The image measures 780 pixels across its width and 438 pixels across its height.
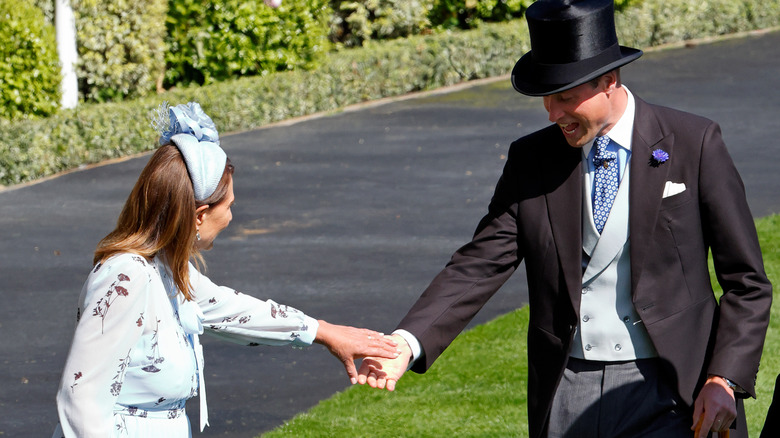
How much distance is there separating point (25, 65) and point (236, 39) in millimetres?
3394

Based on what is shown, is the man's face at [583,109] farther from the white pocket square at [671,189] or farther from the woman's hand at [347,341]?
the woman's hand at [347,341]

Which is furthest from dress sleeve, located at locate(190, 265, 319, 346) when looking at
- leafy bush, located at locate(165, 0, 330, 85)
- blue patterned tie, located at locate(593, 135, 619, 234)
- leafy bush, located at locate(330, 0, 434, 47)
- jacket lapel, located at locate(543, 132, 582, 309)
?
leafy bush, located at locate(330, 0, 434, 47)

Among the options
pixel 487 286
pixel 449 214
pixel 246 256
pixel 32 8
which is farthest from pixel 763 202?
pixel 32 8

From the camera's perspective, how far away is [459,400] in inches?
281

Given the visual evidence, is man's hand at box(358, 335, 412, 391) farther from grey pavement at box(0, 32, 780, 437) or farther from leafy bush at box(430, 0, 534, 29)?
leafy bush at box(430, 0, 534, 29)

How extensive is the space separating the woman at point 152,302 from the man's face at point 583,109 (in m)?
1.13

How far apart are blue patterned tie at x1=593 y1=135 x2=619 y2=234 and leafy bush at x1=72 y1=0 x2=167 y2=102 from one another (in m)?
12.1

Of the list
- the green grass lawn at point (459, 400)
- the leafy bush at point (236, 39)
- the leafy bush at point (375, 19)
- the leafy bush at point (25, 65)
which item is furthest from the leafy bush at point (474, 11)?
the green grass lawn at point (459, 400)

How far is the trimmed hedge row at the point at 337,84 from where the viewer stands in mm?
13664

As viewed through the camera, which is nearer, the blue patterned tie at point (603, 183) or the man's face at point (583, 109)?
the man's face at point (583, 109)

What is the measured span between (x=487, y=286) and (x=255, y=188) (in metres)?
8.47

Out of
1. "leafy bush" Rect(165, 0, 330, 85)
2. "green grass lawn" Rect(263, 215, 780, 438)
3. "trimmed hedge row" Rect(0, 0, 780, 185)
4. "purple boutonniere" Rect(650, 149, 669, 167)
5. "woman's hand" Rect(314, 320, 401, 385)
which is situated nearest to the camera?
"purple boutonniere" Rect(650, 149, 669, 167)

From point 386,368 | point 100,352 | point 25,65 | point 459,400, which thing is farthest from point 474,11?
point 100,352

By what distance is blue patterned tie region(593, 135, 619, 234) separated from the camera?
13.3ft
